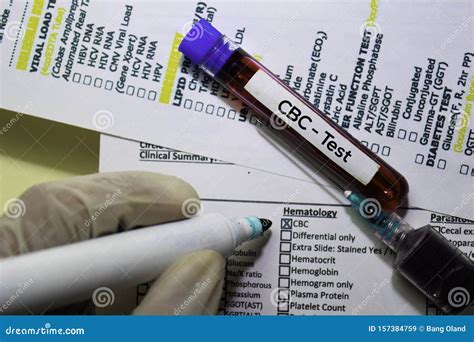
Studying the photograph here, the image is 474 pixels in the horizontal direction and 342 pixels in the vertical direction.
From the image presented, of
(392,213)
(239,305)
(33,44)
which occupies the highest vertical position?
(33,44)

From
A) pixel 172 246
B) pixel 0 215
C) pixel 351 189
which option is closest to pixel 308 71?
pixel 351 189

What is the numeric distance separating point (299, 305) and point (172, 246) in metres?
0.17

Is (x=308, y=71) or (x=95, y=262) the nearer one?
(x=95, y=262)

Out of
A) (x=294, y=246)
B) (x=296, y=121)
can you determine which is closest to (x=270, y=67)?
(x=296, y=121)

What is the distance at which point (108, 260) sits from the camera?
49 centimetres

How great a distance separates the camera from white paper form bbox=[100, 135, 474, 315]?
571mm

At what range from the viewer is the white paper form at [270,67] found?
0.58 metres

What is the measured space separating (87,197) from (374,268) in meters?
0.33

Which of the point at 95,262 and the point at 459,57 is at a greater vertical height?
the point at 459,57

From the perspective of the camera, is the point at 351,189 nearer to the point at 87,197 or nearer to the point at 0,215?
the point at 87,197

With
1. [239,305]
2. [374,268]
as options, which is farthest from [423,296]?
[239,305]

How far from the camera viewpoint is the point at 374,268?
0.57 meters

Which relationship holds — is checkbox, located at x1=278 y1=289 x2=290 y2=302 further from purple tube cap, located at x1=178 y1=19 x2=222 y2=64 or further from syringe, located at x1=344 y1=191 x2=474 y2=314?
purple tube cap, located at x1=178 y1=19 x2=222 y2=64

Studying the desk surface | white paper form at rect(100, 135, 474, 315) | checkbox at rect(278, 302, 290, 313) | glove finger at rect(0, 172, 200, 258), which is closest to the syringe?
white paper form at rect(100, 135, 474, 315)
